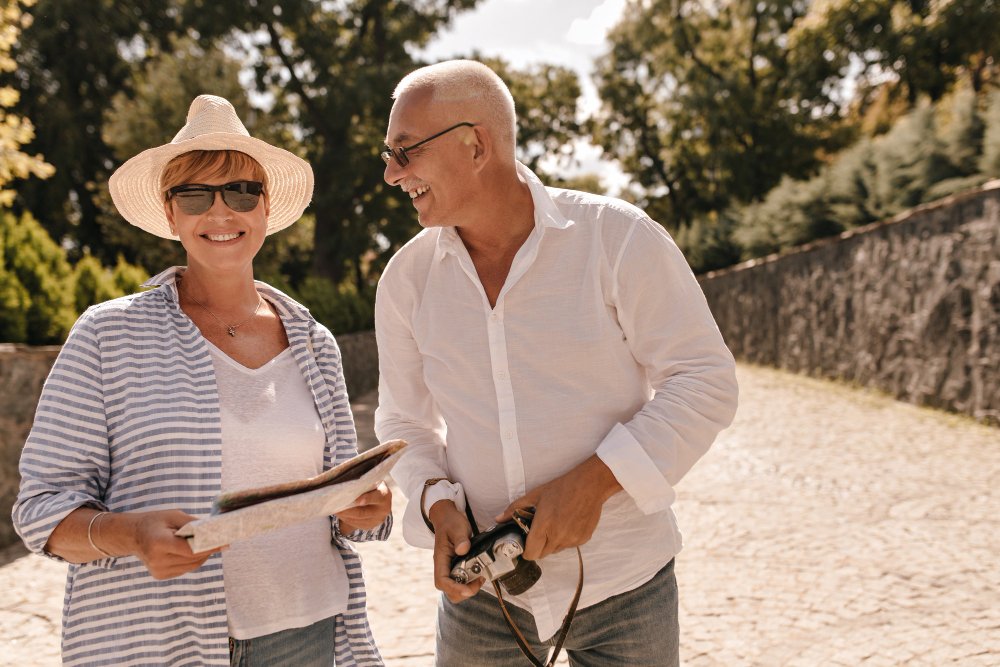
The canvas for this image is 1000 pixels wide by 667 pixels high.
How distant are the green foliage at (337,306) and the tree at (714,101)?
12.0 m

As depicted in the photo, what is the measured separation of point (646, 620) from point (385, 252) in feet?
76.4

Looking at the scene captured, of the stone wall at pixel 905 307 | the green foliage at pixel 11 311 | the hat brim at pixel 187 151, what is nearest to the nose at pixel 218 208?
the hat brim at pixel 187 151

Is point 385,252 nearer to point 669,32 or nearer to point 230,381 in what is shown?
point 669,32

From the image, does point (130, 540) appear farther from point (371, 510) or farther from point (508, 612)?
point (508, 612)

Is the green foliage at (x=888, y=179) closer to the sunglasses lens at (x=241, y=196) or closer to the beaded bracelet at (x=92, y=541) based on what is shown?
the sunglasses lens at (x=241, y=196)

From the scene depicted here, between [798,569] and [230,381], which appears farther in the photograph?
[798,569]

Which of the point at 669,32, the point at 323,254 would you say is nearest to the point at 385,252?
the point at 323,254

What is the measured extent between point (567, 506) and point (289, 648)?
2.88 feet

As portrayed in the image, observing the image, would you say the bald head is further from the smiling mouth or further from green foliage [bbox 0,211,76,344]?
green foliage [bbox 0,211,76,344]

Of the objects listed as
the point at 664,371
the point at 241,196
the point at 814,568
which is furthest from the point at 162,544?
the point at 814,568

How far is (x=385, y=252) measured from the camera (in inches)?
969

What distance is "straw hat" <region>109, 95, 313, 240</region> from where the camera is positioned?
2.20m

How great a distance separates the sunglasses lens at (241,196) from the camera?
217cm

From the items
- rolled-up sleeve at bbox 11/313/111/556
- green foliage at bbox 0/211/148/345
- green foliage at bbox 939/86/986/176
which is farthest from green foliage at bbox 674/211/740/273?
rolled-up sleeve at bbox 11/313/111/556
